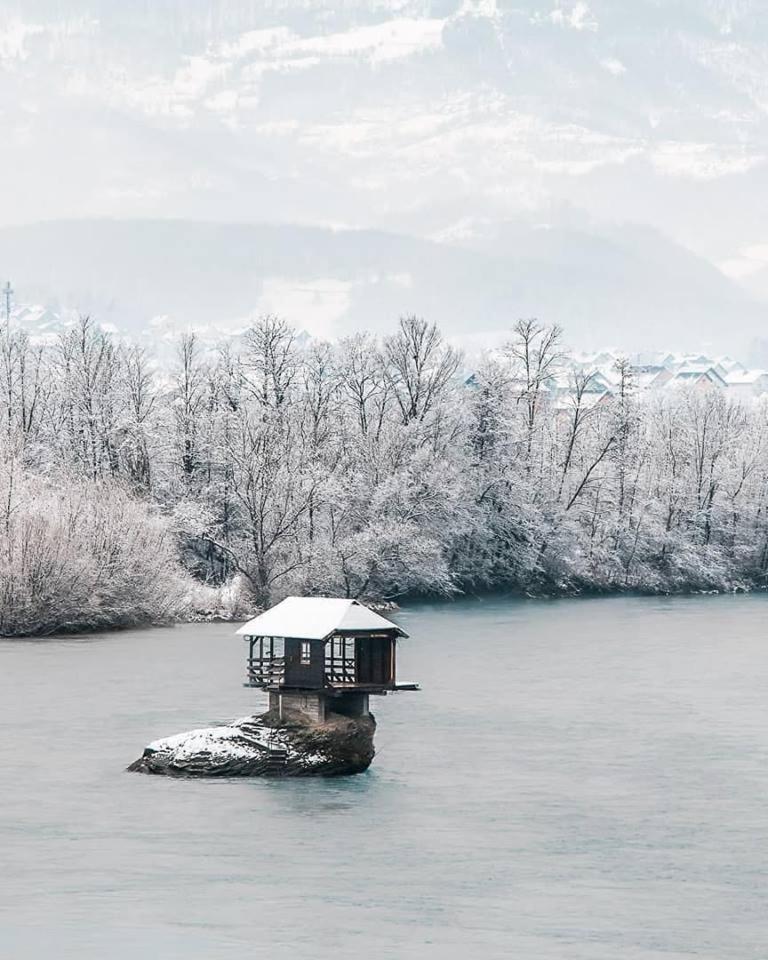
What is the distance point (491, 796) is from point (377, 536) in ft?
183

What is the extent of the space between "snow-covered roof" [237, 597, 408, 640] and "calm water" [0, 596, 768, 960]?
3702 millimetres

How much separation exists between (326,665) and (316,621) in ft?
A: 4.04

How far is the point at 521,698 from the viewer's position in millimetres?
58406

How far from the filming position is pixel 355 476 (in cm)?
10012

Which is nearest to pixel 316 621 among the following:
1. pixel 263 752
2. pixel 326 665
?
pixel 326 665

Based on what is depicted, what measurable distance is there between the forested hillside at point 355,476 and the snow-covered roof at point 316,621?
1315 inches

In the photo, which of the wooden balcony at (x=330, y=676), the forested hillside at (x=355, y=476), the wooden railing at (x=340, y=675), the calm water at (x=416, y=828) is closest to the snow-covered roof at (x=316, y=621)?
the wooden balcony at (x=330, y=676)

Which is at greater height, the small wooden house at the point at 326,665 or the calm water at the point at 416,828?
the small wooden house at the point at 326,665

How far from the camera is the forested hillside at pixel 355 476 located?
306 feet

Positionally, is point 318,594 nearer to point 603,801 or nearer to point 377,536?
point 377,536

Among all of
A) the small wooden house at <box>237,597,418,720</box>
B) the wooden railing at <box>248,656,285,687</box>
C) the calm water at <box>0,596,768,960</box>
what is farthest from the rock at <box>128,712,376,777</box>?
the wooden railing at <box>248,656,285,687</box>

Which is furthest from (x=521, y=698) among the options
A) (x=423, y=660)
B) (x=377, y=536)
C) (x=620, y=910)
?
(x=377, y=536)

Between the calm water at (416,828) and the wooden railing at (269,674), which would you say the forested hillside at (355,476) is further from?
the wooden railing at (269,674)

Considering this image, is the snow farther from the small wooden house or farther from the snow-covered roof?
the snow-covered roof
